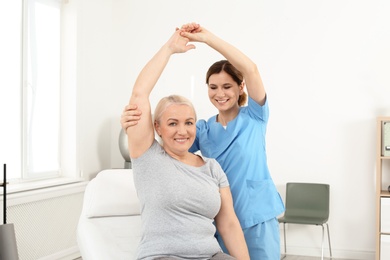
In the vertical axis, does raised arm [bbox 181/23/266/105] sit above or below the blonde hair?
above

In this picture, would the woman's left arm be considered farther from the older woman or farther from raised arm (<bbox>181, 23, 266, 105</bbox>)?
raised arm (<bbox>181, 23, 266, 105</bbox>)

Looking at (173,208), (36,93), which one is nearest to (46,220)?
(36,93)

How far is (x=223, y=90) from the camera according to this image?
1993mm

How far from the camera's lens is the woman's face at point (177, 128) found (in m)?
1.80

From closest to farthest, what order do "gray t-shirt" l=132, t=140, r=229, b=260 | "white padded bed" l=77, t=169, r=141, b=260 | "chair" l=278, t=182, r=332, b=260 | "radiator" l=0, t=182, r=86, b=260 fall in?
"gray t-shirt" l=132, t=140, r=229, b=260 < "white padded bed" l=77, t=169, r=141, b=260 < "radiator" l=0, t=182, r=86, b=260 < "chair" l=278, t=182, r=332, b=260

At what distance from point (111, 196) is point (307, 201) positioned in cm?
281

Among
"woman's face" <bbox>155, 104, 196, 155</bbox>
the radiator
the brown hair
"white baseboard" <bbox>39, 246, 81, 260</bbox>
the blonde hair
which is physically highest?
the brown hair

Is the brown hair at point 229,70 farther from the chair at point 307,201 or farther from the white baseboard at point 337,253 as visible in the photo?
the white baseboard at point 337,253

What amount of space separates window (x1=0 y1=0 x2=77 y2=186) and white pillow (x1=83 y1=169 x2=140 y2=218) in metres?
2.16

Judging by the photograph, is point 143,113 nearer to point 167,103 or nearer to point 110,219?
point 167,103

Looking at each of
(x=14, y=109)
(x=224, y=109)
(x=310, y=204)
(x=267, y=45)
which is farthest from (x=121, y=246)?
(x=267, y=45)

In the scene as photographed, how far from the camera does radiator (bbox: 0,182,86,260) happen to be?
12.6ft

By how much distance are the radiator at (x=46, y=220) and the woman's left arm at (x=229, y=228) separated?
228 centimetres

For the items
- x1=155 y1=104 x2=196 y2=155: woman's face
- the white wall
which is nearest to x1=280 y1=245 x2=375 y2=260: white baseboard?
the white wall
